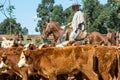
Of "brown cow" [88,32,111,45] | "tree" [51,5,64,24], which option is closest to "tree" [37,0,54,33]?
"tree" [51,5,64,24]

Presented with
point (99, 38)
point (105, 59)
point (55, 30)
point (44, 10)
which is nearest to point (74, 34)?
point (55, 30)

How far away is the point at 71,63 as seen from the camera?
10.7 m

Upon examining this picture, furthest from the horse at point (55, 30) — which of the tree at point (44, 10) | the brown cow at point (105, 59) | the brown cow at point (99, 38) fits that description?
the tree at point (44, 10)

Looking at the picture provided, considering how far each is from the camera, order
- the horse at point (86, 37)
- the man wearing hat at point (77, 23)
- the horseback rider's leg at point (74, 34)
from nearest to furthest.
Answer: the man wearing hat at point (77, 23), the horseback rider's leg at point (74, 34), the horse at point (86, 37)

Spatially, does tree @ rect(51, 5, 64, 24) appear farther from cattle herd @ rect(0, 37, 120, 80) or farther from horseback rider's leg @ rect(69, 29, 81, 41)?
cattle herd @ rect(0, 37, 120, 80)

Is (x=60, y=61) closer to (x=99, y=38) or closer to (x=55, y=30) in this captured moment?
(x=55, y=30)

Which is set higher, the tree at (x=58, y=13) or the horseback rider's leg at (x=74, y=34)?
the tree at (x=58, y=13)

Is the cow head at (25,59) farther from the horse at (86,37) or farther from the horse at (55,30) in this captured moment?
the horse at (55,30)

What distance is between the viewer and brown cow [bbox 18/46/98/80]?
10508 millimetres

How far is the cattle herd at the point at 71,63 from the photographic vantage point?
10.4 m

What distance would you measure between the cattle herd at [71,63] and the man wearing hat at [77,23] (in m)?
1.95

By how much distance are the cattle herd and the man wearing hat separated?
1.95 meters

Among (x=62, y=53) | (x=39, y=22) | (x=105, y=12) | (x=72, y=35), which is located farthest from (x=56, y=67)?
(x=39, y=22)

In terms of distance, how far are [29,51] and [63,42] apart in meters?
2.49
